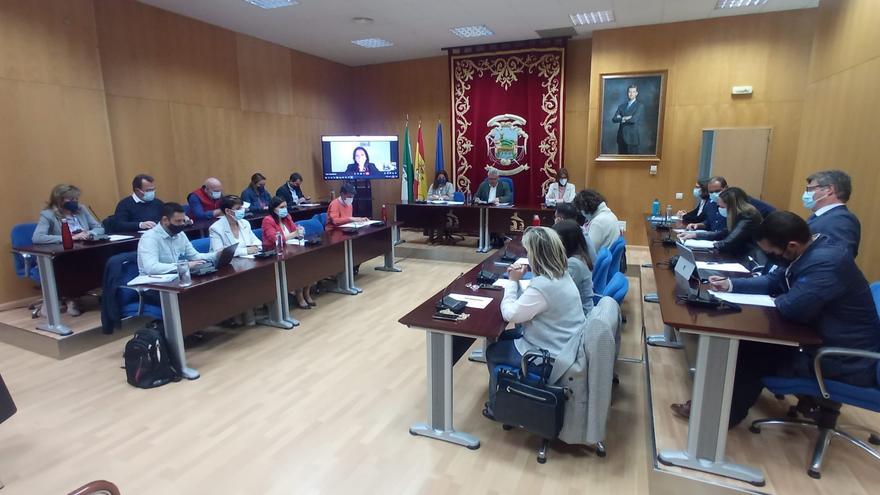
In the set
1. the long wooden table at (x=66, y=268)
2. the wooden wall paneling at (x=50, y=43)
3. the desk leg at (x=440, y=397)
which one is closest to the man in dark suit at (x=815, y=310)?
the desk leg at (x=440, y=397)

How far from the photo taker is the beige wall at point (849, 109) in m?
3.77

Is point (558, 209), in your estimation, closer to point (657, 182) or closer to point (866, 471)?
point (866, 471)

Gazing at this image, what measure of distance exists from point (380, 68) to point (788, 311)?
8950mm

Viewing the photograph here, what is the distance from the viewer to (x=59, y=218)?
14.5ft

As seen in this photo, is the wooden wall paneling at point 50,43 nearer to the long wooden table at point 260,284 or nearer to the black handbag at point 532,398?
the long wooden table at point 260,284

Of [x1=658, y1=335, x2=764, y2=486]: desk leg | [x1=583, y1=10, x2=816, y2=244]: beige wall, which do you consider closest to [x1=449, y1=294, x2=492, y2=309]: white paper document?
[x1=658, y1=335, x2=764, y2=486]: desk leg

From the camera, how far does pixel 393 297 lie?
5.51 m

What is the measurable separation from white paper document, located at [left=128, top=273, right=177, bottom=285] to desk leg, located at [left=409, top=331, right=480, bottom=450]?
7.11ft

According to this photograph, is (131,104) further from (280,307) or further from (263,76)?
(280,307)

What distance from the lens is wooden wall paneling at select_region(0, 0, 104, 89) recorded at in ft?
15.3

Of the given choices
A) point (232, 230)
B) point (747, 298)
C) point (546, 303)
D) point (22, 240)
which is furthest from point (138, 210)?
point (747, 298)

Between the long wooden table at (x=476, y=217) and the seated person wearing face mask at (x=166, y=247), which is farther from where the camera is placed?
the long wooden table at (x=476, y=217)

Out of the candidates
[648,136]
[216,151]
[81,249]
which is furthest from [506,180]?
[81,249]

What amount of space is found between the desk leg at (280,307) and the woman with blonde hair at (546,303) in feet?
8.87
